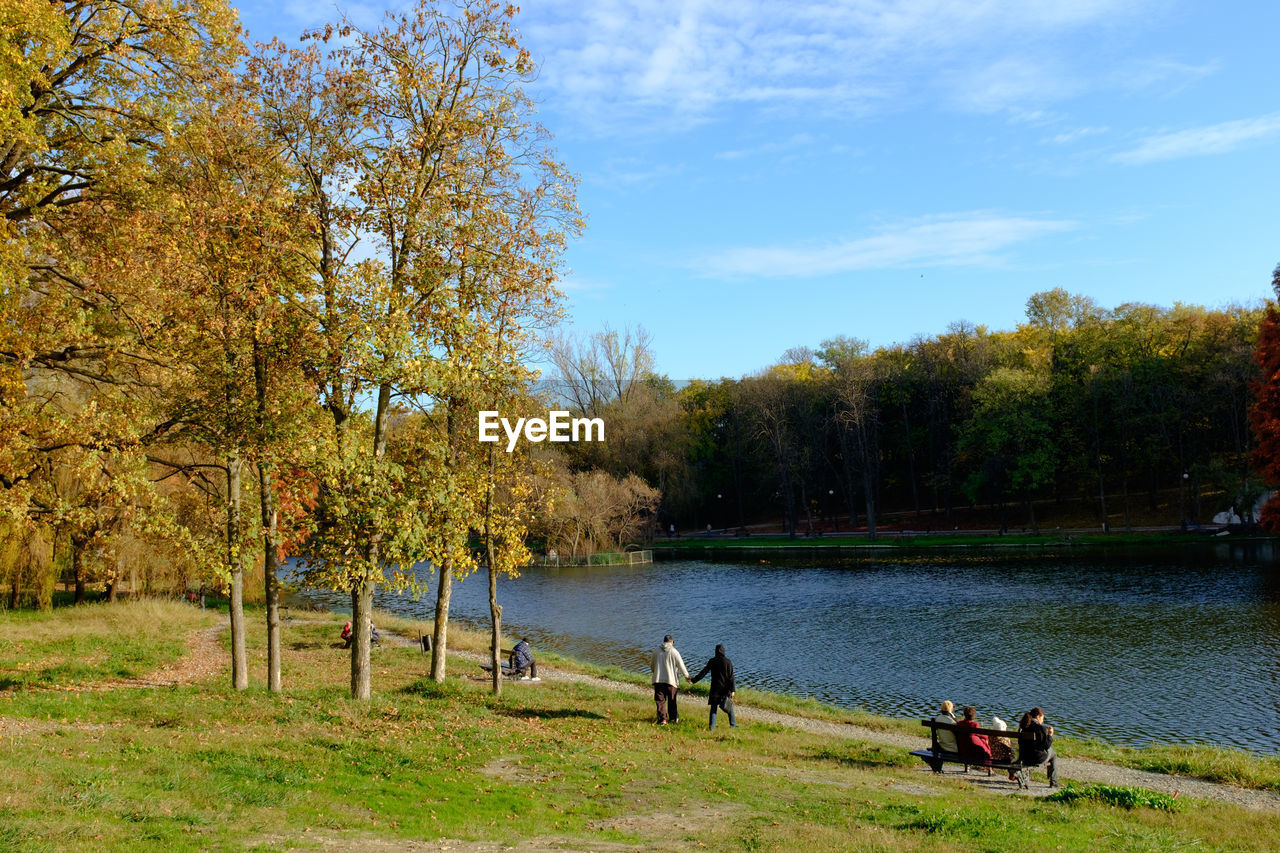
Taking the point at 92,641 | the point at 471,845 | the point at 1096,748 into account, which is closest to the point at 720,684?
the point at 1096,748

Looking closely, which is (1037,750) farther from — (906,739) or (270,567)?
(270,567)

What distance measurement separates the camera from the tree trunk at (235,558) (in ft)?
52.1

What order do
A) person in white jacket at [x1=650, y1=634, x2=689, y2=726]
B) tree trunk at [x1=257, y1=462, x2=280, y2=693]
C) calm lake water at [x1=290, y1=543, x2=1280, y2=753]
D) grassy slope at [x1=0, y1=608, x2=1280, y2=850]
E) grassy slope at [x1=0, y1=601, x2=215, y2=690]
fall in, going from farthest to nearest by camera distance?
calm lake water at [x1=290, y1=543, x2=1280, y2=753] → grassy slope at [x1=0, y1=601, x2=215, y2=690] → person in white jacket at [x1=650, y1=634, x2=689, y2=726] → tree trunk at [x1=257, y1=462, x2=280, y2=693] → grassy slope at [x1=0, y1=608, x2=1280, y2=850]

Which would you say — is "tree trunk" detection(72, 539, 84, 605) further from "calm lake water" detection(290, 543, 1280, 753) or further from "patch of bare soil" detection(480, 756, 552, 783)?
"patch of bare soil" detection(480, 756, 552, 783)

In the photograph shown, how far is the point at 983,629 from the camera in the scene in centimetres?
3278

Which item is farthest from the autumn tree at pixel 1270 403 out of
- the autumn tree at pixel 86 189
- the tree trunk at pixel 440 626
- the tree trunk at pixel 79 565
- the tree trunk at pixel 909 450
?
the tree trunk at pixel 79 565

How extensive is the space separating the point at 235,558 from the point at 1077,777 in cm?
1543

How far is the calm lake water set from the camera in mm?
22578

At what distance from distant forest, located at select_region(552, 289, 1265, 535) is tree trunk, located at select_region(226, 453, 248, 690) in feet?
199

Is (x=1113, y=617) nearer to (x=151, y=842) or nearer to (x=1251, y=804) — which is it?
(x=1251, y=804)

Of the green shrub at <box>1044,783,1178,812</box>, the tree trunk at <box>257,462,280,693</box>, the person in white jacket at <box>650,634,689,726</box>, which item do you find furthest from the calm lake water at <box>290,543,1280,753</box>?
the tree trunk at <box>257,462,280,693</box>

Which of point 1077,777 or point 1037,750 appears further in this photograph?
point 1077,777

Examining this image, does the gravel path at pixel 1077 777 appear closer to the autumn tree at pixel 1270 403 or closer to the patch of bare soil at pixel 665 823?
the patch of bare soil at pixel 665 823

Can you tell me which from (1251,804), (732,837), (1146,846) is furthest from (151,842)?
(1251,804)
